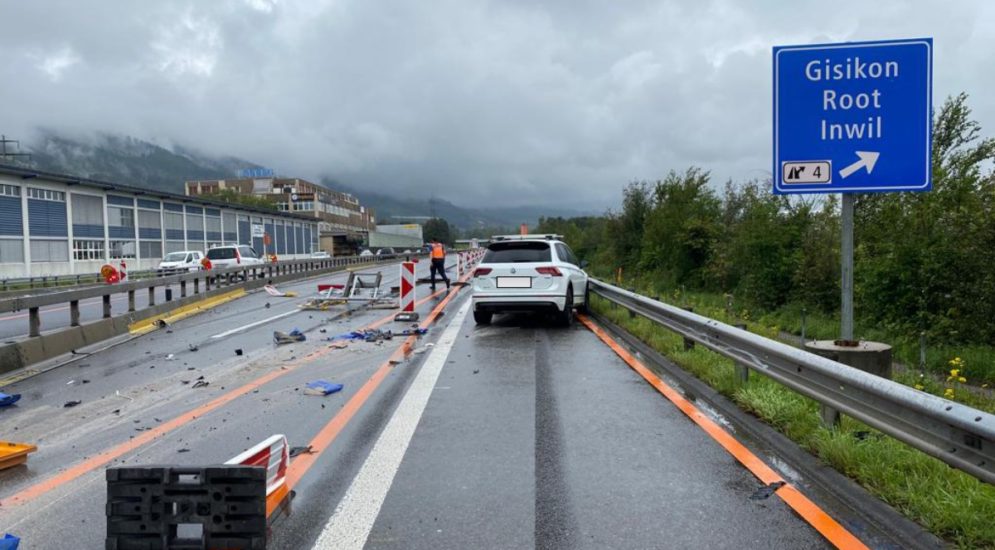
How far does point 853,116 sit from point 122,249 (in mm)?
61936

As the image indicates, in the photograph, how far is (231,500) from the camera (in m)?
3.42

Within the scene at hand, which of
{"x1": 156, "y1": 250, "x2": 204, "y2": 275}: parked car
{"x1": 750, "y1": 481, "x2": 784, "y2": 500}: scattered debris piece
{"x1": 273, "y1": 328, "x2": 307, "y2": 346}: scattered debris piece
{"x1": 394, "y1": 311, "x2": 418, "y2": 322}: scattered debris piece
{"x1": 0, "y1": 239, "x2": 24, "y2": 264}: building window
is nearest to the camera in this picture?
{"x1": 750, "y1": 481, "x2": 784, "y2": 500}: scattered debris piece

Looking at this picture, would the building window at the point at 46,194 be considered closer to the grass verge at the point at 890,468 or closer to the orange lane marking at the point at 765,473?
the orange lane marking at the point at 765,473

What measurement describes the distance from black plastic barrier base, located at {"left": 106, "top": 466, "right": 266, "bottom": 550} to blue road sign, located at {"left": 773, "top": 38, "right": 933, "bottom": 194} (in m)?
4.90

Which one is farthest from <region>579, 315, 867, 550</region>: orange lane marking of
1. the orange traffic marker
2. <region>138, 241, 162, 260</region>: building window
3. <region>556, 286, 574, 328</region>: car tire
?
<region>138, 241, 162, 260</region>: building window

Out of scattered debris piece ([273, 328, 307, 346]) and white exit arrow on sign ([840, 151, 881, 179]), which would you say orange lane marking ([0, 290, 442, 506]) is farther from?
white exit arrow on sign ([840, 151, 881, 179])

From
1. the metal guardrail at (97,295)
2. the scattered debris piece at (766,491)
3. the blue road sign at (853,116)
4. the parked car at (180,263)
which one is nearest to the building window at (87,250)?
the parked car at (180,263)

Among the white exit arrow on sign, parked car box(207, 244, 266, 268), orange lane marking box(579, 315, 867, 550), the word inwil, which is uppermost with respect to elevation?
the word inwil

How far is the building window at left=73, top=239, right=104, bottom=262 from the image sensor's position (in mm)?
55031

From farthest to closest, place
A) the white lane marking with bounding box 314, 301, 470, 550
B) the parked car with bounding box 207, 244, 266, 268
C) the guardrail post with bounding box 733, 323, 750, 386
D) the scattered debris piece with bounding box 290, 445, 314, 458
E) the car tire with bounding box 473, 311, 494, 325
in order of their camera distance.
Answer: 1. the parked car with bounding box 207, 244, 266, 268
2. the car tire with bounding box 473, 311, 494, 325
3. the guardrail post with bounding box 733, 323, 750, 386
4. the scattered debris piece with bounding box 290, 445, 314, 458
5. the white lane marking with bounding box 314, 301, 470, 550

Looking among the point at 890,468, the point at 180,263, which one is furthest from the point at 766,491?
the point at 180,263

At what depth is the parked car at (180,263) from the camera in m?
38.7

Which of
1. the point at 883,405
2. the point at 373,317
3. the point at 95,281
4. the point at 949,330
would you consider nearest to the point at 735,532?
the point at 883,405

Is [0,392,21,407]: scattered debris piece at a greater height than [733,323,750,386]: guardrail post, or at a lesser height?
lesser
